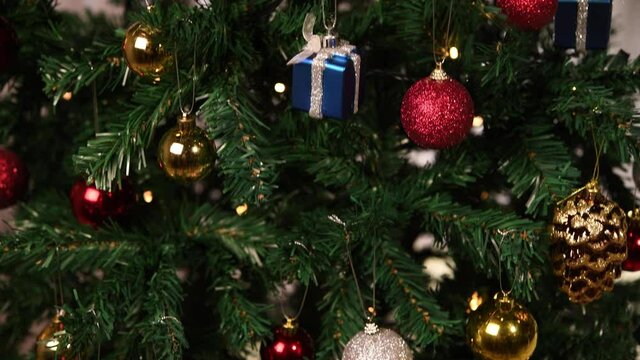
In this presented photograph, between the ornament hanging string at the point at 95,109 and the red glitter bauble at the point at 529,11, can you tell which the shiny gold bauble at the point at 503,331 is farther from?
the ornament hanging string at the point at 95,109

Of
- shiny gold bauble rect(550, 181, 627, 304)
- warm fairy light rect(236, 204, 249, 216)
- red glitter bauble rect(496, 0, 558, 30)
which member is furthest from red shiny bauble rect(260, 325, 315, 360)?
red glitter bauble rect(496, 0, 558, 30)

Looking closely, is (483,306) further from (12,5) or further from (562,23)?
(12,5)

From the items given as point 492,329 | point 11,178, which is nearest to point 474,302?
point 492,329

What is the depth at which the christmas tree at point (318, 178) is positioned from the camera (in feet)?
2.30

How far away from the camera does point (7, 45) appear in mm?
818

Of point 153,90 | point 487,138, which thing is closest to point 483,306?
point 487,138

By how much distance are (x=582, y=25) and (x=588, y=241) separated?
0.62 ft

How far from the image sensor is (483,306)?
0.73 metres

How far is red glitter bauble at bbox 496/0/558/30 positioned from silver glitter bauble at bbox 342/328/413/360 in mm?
288

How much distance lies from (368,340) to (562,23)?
33 centimetres

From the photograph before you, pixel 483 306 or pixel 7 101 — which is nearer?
pixel 483 306

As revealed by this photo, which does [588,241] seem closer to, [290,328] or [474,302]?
[474,302]

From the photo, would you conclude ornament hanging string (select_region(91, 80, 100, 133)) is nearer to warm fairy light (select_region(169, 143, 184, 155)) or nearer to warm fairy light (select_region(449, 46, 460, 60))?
warm fairy light (select_region(169, 143, 184, 155))

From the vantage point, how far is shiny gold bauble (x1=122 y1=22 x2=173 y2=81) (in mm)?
685
